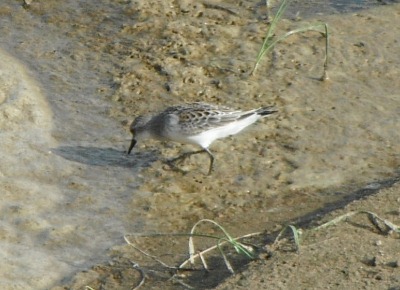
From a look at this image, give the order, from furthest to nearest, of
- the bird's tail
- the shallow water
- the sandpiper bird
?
the bird's tail, the sandpiper bird, the shallow water

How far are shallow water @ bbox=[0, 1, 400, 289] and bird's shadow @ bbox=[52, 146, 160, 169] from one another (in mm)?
15

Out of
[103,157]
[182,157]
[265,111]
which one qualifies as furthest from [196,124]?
[103,157]

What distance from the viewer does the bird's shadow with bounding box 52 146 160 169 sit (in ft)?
30.0

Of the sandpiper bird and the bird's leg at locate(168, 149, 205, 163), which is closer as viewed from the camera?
the sandpiper bird

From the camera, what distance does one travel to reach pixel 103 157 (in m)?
9.23

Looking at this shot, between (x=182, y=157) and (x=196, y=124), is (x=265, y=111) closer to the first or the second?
(x=196, y=124)

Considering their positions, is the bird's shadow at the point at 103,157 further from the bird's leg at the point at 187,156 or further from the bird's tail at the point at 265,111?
the bird's tail at the point at 265,111

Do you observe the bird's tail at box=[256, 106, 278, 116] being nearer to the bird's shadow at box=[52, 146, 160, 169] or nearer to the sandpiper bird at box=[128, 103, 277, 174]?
the sandpiper bird at box=[128, 103, 277, 174]

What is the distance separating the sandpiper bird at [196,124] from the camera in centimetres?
906

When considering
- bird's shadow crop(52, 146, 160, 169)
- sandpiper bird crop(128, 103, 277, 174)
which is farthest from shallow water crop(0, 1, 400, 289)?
sandpiper bird crop(128, 103, 277, 174)

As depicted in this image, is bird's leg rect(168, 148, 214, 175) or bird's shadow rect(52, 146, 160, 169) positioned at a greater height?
bird's leg rect(168, 148, 214, 175)

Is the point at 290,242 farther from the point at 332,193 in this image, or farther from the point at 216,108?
the point at 216,108

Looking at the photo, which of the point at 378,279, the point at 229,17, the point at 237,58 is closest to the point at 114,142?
the point at 237,58

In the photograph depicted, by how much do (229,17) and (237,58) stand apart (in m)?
0.98
